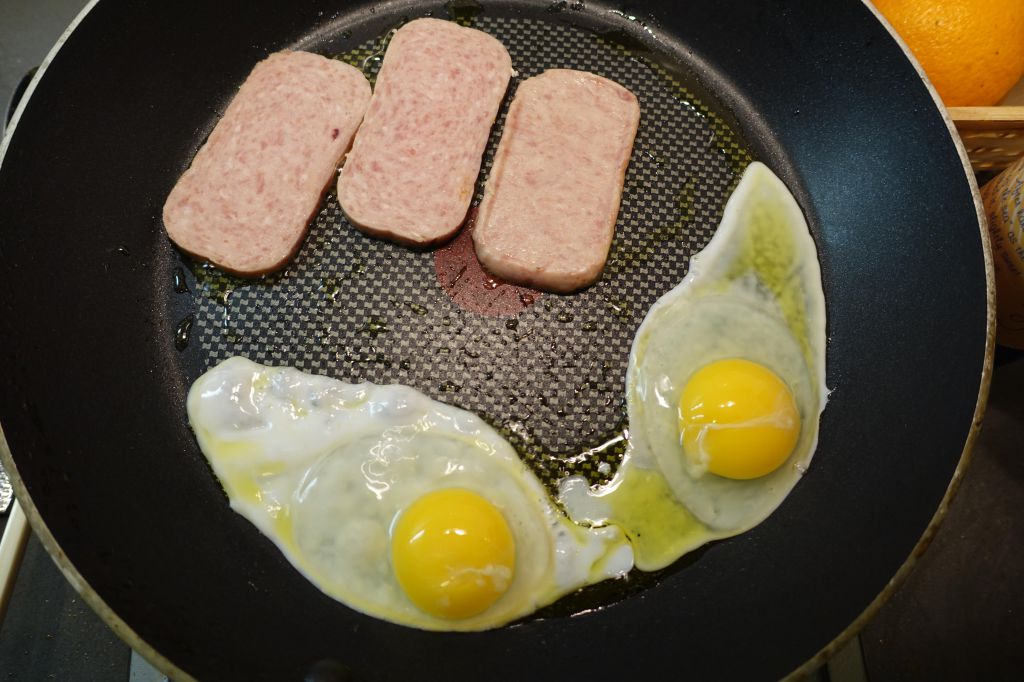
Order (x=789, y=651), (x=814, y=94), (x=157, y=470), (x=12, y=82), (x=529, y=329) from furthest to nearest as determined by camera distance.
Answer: (x=12, y=82) < (x=814, y=94) < (x=529, y=329) < (x=157, y=470) < (x=789, y=651)

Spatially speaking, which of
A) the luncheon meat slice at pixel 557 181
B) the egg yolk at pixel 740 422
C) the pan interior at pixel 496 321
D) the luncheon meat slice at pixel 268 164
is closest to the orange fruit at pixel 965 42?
the pan interior at pixel 496 321

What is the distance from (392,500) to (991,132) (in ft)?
5.38

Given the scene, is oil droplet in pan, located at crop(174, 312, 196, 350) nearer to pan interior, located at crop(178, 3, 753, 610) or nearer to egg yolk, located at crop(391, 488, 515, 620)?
pan interior, located at crop(178, 3, 753, 610)

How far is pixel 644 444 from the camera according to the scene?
57.4 inches

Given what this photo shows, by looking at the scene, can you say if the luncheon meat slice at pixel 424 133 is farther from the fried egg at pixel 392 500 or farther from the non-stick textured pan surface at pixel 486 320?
the fried egg at pixel 392 500

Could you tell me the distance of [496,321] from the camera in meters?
1.55

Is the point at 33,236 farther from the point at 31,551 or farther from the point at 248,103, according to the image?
the point at 31,551

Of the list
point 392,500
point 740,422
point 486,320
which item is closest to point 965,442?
point 740,422

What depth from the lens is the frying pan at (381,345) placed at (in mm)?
1289

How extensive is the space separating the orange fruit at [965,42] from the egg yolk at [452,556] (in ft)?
4.92

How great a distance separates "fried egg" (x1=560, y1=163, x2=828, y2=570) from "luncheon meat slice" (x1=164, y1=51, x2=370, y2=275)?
87 centimetres

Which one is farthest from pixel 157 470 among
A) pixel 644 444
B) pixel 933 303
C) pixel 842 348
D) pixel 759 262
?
pixel 933 303

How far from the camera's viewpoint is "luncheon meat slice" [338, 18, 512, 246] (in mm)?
1569

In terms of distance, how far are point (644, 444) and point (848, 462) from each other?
0.47m
